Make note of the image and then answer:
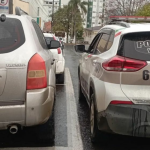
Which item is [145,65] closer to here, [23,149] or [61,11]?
[23,149]

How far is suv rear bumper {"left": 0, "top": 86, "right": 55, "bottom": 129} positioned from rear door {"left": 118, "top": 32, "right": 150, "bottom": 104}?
102 centimetres

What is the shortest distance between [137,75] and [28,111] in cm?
137

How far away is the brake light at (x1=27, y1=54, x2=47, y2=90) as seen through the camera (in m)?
3.94

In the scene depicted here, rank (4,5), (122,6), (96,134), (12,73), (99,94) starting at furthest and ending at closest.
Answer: (122,6) → (4,5) → (96,134) → (99,94) → (12,73)

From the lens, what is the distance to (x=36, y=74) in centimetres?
398

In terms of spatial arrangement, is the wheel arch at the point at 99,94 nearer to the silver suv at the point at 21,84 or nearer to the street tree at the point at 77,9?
the silver suv at the point at 21,84

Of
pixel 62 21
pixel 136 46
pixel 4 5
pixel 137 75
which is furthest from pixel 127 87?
pixel 62 21

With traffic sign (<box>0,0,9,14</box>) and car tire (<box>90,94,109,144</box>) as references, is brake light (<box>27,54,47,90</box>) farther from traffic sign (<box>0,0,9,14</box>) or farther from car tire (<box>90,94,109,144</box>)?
traffic sign (<box>0,0,9,14</box>)

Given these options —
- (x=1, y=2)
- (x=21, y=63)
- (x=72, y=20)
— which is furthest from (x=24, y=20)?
(x=72, y=20)

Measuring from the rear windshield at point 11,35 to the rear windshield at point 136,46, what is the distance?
1274mm

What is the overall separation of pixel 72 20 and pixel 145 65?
57.2 metres

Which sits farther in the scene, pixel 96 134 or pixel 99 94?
pixel 96 134

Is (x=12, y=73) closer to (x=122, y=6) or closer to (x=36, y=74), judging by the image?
(x=36, y=74)

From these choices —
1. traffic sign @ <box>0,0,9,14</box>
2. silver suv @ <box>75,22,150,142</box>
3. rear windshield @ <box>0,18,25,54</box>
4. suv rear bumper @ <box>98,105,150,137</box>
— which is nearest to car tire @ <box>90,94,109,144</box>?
silver suv @ <box>75,22,150,142</box>
